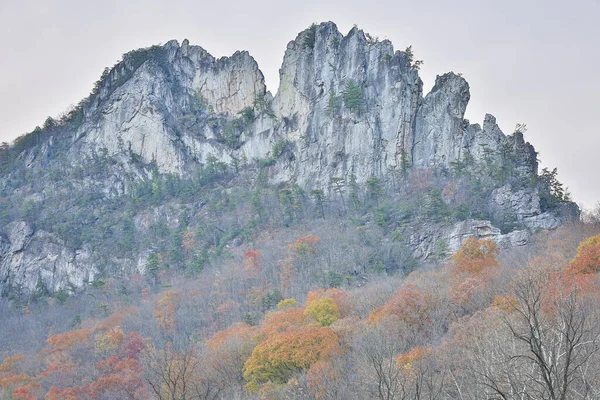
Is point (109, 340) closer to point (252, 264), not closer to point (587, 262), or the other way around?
point (252, 264)

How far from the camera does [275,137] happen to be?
90.9 m

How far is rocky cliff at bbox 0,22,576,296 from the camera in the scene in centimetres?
7350

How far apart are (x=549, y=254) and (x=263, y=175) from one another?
50090 millimetres

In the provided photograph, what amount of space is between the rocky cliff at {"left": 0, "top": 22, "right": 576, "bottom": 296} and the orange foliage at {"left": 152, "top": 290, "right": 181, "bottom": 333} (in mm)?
17425

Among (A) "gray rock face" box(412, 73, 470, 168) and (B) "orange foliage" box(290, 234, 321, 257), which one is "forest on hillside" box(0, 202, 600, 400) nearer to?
(B) "orange foliage" box(290, 234, 321, 257)

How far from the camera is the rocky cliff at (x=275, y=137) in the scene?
73.5m

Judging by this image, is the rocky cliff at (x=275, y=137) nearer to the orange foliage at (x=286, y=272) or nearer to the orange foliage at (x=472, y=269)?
the orange foliage at (x=472, y=269)

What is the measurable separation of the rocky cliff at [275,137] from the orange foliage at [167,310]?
1742 centimetres

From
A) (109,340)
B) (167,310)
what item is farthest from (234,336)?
(167,310)

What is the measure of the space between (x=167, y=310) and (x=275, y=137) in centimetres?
3635

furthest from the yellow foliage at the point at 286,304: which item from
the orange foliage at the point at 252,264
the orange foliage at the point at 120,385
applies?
the orange foliage at the point at 252,264

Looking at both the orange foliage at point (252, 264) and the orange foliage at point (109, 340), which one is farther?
the orange foliage at point (252, 264)

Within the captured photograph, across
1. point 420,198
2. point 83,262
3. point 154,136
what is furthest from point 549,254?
point 154,136

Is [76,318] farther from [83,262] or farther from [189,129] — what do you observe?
[189,129]
